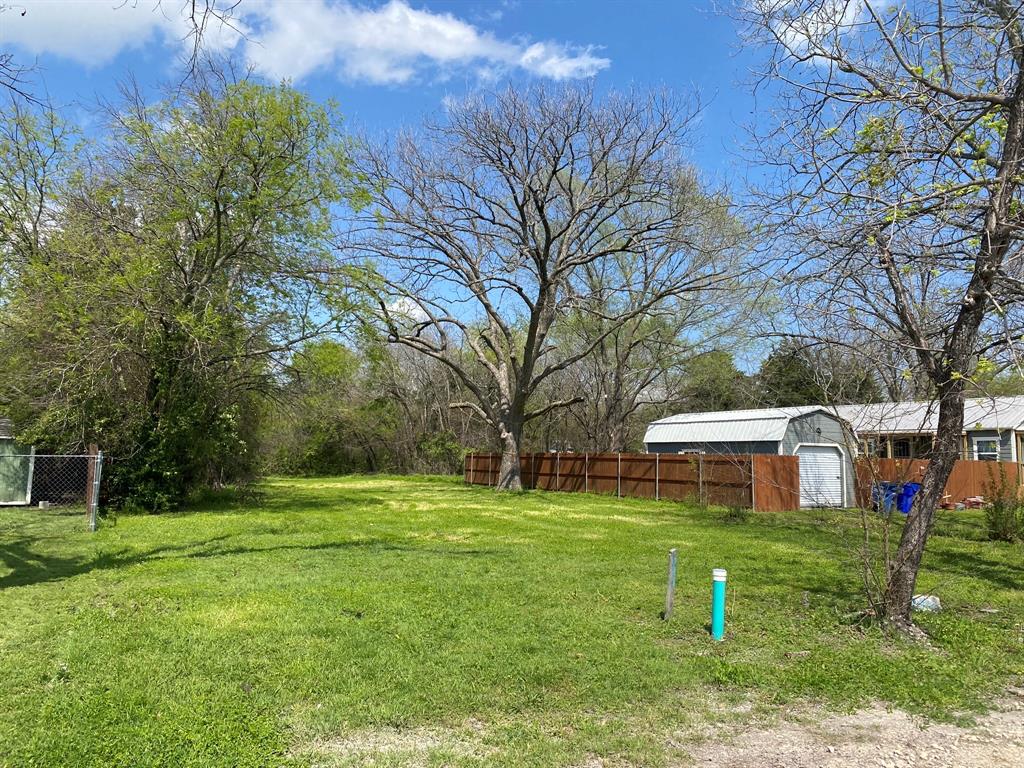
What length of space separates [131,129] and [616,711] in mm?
17959

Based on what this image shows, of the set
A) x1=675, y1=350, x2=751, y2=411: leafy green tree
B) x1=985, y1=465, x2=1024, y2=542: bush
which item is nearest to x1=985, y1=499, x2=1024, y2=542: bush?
x1=985, y1=465, x2=1024, y2=542: bush

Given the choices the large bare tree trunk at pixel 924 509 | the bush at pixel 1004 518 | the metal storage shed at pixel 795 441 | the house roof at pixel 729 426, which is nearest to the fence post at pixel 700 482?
the metal storage shed at pixel 795 441

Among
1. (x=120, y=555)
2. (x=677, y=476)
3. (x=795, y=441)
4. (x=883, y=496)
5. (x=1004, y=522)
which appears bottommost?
(x=120, y=555)

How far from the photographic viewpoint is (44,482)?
1750 cm

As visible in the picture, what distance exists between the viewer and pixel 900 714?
15.7 ft

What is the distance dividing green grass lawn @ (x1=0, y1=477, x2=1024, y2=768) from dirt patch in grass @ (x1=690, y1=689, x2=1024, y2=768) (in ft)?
0.76

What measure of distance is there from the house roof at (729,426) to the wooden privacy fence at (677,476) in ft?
10.4

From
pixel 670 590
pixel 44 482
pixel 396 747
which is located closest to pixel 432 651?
pixel 396 747

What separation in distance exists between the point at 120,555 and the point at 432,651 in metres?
6.88

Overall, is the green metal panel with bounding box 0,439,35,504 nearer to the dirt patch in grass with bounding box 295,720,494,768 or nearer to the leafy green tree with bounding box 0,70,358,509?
the leafy green tree with bounding box 0,70,358,509

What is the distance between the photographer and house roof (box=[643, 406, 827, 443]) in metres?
25.1

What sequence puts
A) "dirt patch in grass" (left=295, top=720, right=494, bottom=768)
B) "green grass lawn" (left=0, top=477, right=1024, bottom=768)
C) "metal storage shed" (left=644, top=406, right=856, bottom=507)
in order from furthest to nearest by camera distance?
"metal storage shed" (left=644, top=406, right=856, bottom=507) → "green grass lawn" (left=0, top=477, right=1024, bottom=768) → "dirt patch in grass" (left=295, top=720, right=494, bottom=768)

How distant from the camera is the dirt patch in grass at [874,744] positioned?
403 cm

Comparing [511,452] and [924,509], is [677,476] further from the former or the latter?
[924,509]
